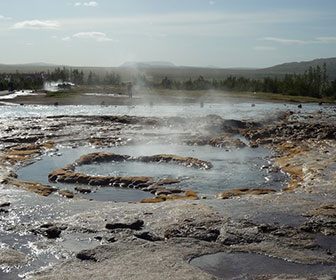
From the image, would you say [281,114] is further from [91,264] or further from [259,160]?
[91,264]

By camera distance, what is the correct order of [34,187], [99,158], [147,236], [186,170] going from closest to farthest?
1. [147,236]
2. [34,187]
3. [186,170]
4. [99,158]

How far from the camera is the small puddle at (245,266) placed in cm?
656

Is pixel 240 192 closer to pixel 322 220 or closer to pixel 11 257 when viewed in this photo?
pixel 322 220

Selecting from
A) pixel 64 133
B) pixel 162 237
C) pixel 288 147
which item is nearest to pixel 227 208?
pixel 162 237

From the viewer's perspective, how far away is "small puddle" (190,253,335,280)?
6560 mm

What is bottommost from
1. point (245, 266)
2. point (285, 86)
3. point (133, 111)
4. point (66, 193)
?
point (245, 266)

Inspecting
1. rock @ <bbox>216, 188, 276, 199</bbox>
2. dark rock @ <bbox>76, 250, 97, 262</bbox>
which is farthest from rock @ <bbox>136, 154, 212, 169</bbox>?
dark rock @ <bbox>76, 250, 97, 262</bbox>

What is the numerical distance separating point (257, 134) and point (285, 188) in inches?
418

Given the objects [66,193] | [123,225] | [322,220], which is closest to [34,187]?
[66,193]

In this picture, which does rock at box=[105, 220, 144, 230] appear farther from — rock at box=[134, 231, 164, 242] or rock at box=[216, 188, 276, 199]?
rock at box=[216, 188, 276, 199]

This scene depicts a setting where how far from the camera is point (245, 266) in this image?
22.3 ft

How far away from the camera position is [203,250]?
7.33 meters

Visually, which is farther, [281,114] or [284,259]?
[281,114]

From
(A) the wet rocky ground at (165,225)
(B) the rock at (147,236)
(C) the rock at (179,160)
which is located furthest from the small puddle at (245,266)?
(C) the rock at (179,160)
